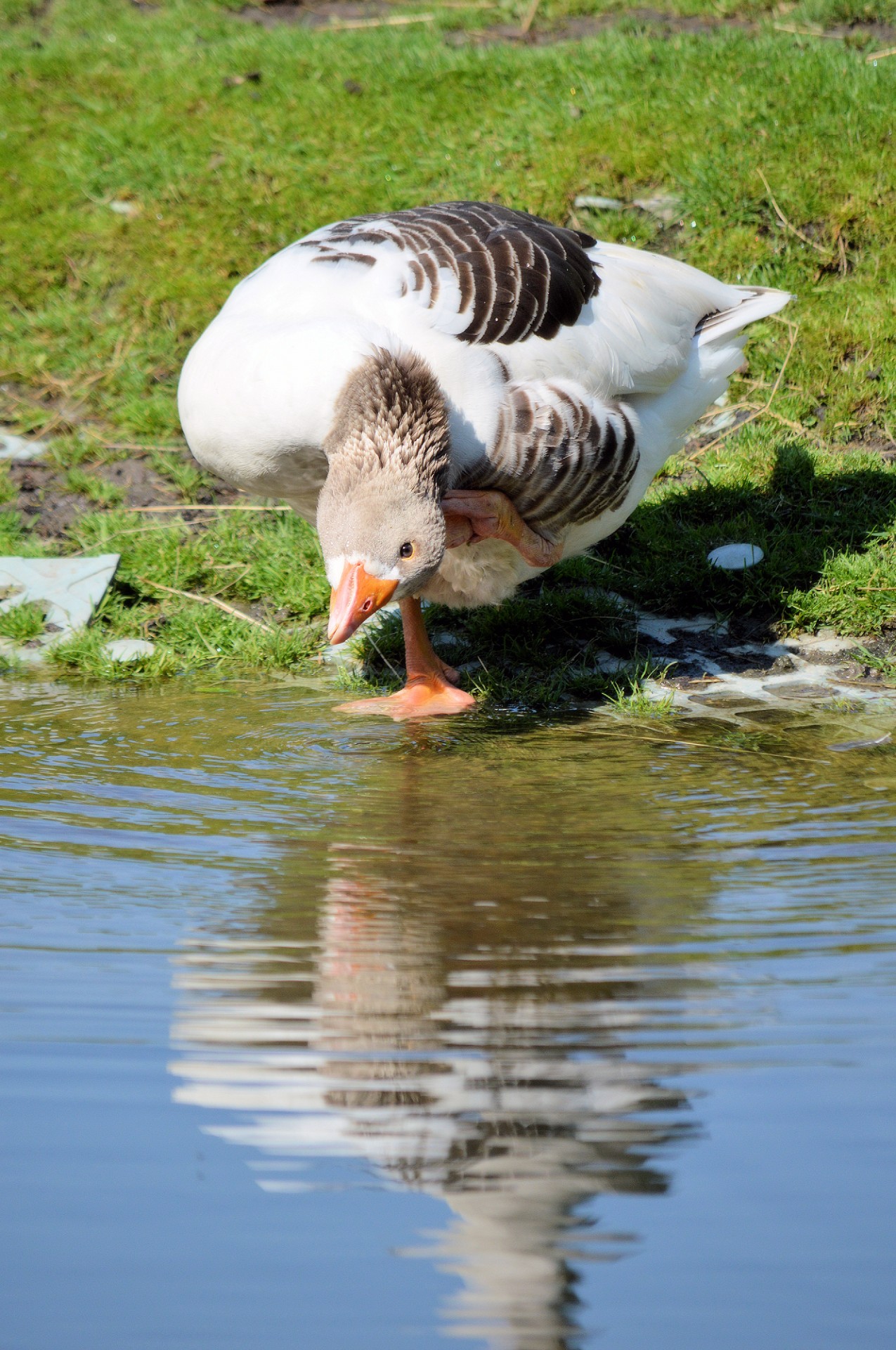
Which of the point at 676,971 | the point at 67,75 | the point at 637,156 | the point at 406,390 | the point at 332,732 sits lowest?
the point at 332,732

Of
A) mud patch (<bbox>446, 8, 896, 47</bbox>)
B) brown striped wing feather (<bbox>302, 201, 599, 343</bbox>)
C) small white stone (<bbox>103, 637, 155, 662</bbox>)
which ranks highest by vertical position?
mud patch (<bbox>446, 8, 896, 47</bbox>)

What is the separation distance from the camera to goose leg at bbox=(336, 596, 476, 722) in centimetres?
424

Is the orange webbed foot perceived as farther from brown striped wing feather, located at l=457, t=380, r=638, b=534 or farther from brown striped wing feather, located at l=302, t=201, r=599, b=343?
brown striped wing feather, located at l=302, t=201, r=599, b=343

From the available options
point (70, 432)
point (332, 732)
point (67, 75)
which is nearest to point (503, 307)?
point (332, 732)

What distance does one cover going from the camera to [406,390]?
339cm

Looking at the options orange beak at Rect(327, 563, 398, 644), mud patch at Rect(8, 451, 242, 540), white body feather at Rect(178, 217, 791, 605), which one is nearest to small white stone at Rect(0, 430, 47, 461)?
mud patch at Rect(8, 451, 242, 540)

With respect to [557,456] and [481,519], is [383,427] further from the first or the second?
[557,456]

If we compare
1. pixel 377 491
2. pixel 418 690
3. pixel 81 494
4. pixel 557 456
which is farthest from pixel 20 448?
pixel 377 491

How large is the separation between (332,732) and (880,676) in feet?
5.92

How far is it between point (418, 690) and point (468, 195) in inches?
136

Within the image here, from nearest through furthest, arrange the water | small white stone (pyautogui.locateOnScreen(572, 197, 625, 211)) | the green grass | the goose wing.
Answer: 1. the water
2. the goose wing
3. the green grass
4. small white stone (pyautogui.locateOnScreen(572, 197, 625, 211))

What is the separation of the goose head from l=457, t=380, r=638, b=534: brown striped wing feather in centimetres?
35

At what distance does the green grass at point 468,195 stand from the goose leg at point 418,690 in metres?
0.21

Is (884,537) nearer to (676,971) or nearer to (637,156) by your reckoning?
(637,156)
